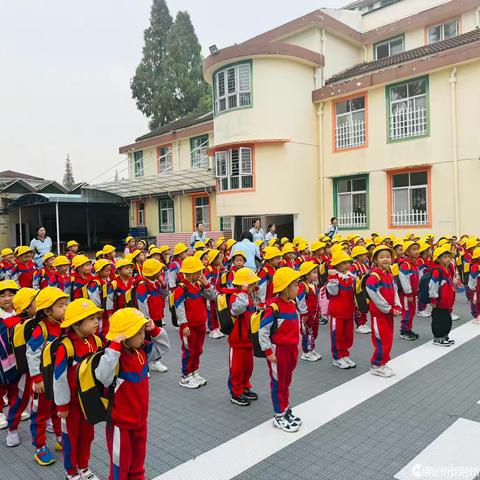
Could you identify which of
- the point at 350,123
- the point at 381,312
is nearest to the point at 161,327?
the point at 381,312

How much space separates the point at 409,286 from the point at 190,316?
409 centimetres

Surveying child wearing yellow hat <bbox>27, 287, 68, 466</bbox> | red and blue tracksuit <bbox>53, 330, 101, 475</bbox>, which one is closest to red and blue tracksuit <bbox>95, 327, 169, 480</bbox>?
red and blue tracksuit <bbox>53, 330, 101, 475</bbox>

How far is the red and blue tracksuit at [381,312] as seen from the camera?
5.65 meters

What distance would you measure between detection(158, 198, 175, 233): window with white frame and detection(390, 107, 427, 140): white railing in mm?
13148

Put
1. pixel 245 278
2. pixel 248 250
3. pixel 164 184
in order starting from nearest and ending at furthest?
pixel 245 278, pixel 248 250, pixel 164 184

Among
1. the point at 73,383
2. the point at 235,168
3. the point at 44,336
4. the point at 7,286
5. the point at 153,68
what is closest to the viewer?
the point at 73,383

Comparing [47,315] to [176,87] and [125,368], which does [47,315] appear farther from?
[176,87]

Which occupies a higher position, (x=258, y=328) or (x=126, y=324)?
(x=126, y=324)

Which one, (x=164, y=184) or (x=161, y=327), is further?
(x=164, y=184)

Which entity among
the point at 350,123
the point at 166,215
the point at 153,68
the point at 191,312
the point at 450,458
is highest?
the point at 153,68

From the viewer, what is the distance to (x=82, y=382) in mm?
3094

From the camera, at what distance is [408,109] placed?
15883mm

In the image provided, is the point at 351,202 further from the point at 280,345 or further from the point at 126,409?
the point at 126,409

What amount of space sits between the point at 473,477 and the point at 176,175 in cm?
1999
